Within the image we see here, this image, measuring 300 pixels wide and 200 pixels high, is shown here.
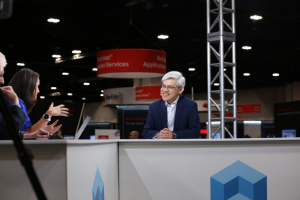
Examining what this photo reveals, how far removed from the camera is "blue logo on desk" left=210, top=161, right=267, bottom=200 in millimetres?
2941

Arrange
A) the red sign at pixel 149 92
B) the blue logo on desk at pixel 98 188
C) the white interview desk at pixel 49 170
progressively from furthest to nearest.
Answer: the red sign at pixel 149 92 → the blue logo on desk at pixel 98 188 → the white interview desk at pixel 49 170

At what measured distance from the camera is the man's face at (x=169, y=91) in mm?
3984

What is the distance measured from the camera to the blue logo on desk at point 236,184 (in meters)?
2.94

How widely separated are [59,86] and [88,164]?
21.4m

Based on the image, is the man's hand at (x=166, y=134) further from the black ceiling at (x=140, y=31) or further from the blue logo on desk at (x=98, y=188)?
the black ceiling at (x=140, y=31)

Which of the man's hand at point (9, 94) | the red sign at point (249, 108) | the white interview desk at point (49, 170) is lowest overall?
the white interview desk at point (49, 170)

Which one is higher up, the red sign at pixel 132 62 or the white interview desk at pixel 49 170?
the red sign at pixel 132 62

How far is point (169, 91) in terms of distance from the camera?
13.1 ft

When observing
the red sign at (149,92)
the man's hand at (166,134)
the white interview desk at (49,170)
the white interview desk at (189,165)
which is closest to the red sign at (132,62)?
the man's hand at (166,134)

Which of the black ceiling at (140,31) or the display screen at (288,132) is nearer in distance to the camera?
the black ceiling at (140,31)

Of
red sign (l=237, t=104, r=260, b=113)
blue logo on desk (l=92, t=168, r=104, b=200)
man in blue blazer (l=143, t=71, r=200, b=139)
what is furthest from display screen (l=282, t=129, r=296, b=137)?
red sign (l=237, t=104, r=260, b=113)

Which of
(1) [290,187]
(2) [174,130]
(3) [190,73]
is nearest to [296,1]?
(2) [174,130]

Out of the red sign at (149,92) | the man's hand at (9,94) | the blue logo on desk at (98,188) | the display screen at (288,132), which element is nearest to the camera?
the blue logo on desk at (98,188)

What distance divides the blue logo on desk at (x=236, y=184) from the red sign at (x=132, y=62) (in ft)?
15.8
